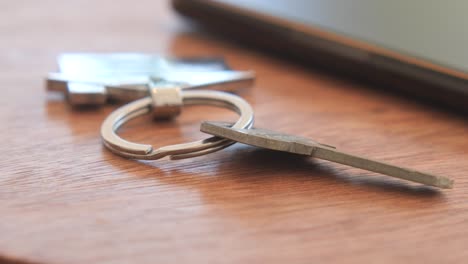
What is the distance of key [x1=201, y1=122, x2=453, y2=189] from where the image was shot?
44 cm

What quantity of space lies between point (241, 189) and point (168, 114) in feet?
0.42

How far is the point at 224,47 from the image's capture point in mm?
758

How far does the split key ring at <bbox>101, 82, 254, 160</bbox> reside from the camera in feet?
1.56

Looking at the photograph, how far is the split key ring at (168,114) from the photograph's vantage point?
47 cm

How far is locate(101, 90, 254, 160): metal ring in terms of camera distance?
0.47m

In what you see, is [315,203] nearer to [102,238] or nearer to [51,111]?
[102,238]

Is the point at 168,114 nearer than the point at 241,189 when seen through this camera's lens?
No

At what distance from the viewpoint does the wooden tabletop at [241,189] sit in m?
0.39

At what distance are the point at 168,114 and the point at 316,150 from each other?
0.47 ft

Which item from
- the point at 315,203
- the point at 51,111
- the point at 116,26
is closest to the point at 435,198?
the point at 315,203

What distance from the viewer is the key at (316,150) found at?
441mm

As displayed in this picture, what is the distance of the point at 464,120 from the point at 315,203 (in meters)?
0.20

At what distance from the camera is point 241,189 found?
17.7 inches

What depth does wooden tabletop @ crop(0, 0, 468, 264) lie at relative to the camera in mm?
389
